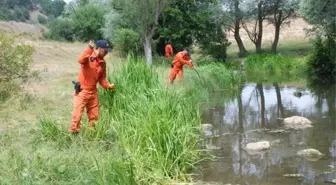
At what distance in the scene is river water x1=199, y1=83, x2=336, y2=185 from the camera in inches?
277

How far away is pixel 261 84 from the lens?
21516 millimetres

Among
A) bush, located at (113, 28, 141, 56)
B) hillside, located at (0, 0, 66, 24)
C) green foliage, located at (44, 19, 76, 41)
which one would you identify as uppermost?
hillside, located at (0, 0, 66, 24)

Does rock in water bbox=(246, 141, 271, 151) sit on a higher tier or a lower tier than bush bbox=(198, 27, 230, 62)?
lower

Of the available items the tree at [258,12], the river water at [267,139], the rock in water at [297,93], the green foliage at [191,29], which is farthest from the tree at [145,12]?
the tree at [258,12]

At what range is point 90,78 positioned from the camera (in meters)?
7.86

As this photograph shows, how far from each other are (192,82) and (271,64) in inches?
486

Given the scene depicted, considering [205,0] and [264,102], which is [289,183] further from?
[205,0]

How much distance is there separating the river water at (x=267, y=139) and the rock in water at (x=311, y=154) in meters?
0.10

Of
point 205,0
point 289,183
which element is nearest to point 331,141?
point 289,183

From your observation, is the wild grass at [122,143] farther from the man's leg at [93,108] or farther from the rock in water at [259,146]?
the rock in water at [259,146]

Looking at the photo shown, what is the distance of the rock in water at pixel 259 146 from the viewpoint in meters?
8.53

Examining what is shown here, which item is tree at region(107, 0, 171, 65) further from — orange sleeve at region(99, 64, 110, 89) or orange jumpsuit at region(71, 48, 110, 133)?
orange jumpsuit at region(71, 48, 110, 133)

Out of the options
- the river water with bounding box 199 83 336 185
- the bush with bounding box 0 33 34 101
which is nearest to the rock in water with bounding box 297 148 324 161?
the river water with bounding box 199 83 336 185

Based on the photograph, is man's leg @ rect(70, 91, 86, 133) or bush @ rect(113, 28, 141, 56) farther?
bush @ rect(113, 28, 141, 56)
